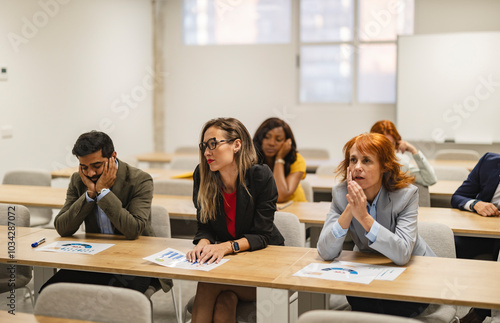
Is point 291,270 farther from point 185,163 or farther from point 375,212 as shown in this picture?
point 185,163

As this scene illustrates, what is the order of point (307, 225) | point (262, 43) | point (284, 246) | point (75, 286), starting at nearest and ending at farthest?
point (75, 286) < point (284, 246) < point (307, 225) < point (262, 43)

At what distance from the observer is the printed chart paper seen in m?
2.34

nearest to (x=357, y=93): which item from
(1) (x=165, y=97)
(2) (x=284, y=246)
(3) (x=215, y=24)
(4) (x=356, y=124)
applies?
(4) (x=356, y=124)

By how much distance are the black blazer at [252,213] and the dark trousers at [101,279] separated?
0.34 metres

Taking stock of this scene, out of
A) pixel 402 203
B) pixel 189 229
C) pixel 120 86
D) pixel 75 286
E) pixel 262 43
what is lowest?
pixel 189 229

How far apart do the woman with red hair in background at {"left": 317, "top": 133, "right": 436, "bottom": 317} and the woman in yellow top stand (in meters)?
1.46

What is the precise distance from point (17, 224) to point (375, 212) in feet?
6.89

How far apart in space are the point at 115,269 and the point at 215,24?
7035 millimetres

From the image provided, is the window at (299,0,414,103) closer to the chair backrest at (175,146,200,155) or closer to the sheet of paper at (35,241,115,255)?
the chair backrest at (175,146,200,155)

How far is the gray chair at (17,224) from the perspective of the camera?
10.8 ft

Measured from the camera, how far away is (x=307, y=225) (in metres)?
3.63

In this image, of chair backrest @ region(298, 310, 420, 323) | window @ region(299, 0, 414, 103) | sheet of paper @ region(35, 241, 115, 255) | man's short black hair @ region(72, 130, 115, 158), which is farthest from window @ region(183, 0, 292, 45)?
chair backrest @ region(298, 310, 420, 323)

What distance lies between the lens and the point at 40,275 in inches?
116

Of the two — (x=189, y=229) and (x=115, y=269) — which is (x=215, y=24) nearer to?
(x=189, y=229)
